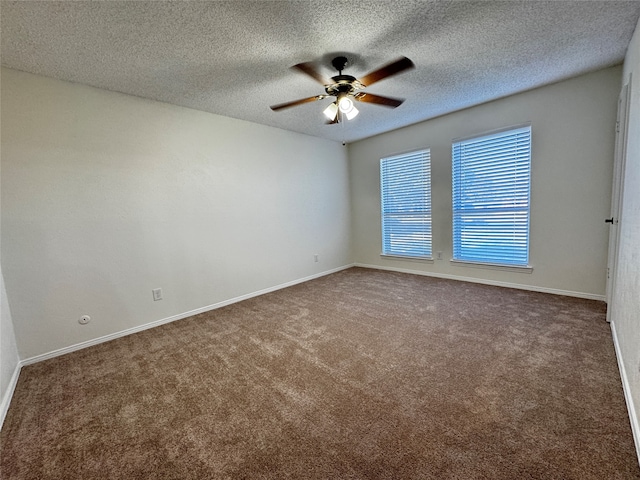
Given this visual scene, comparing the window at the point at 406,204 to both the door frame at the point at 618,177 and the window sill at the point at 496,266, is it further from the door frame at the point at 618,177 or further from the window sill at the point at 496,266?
the door frame at the point at 618,177

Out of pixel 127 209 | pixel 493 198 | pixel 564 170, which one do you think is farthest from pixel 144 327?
pixel 564 170

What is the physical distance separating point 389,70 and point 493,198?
101 inches

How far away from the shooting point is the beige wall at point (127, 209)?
2324 mm

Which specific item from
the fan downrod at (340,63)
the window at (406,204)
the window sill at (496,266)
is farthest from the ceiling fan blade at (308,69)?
the window sill at (496,266)

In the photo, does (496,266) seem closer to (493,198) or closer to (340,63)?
(493,198)

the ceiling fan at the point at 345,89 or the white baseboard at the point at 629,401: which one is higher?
the ceiling fan at the point at 345,89

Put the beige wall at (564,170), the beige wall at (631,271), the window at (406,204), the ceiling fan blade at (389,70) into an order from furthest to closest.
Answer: the window at (406,204) → the beige wall at (564,170) → the ceiling fan blade at (389,70) → the beige wall at (631,271)

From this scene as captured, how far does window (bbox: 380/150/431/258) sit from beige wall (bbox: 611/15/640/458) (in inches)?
89.6

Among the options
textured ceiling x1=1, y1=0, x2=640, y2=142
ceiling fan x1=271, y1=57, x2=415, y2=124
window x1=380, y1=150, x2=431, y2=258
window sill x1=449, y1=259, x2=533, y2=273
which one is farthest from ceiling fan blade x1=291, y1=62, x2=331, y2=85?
window sill x1=449, y1=259, x2=533, y2=273

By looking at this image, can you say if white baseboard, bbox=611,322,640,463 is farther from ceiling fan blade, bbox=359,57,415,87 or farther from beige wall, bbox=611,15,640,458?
ceiling fan blade, bbox=359,57,415,87

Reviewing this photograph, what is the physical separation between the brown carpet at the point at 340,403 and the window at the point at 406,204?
1.84 meters

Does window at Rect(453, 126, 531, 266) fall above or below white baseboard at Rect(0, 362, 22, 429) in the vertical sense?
above

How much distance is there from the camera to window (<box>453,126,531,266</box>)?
341cm

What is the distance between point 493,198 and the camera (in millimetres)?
3641
